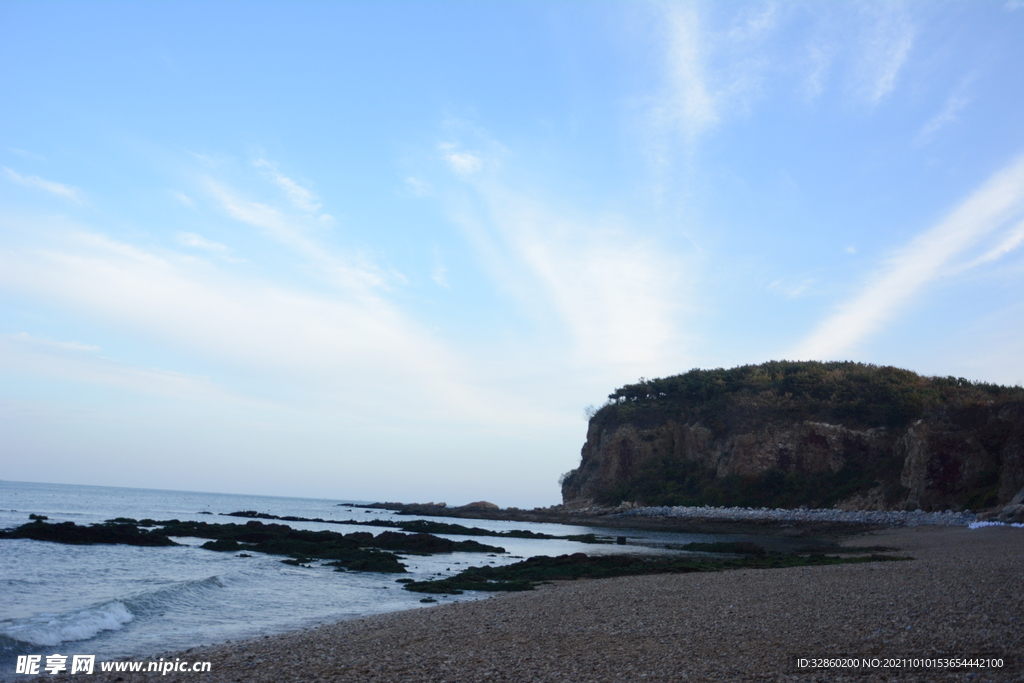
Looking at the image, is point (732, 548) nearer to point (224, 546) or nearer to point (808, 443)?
point (224, 546)

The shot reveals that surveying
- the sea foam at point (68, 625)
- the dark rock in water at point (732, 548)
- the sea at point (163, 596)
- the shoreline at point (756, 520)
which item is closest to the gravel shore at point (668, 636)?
the sea at point (163, 596)

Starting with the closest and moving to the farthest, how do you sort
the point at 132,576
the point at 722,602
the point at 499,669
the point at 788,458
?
the point at 499,669 < the point at 722,602 < the point at 132,576 < the point at 788,458

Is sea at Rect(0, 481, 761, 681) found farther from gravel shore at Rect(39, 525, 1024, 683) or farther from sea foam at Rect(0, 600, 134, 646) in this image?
gravel shore at Rect(39, 525, 1024, 683)

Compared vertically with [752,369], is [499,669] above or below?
below

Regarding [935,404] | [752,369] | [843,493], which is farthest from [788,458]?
[752,369]

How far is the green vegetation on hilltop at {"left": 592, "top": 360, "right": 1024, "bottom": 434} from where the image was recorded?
53500 millimetres

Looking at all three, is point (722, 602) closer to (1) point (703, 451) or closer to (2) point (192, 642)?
(2) point (192, 642)

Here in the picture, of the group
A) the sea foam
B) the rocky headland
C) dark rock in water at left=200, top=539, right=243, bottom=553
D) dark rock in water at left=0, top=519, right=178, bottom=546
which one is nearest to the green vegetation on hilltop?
the rocky headland

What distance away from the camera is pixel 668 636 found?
970 cm

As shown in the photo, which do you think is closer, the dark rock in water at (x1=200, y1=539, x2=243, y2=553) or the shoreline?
the dark rock in water at (x1=200, y1=539, x2=243, y2=553)

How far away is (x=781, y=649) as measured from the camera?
27.6 ft

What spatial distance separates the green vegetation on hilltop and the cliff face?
0.95 feet

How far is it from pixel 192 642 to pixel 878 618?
11657mm

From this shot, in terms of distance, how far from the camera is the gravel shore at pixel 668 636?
773 centimetres
